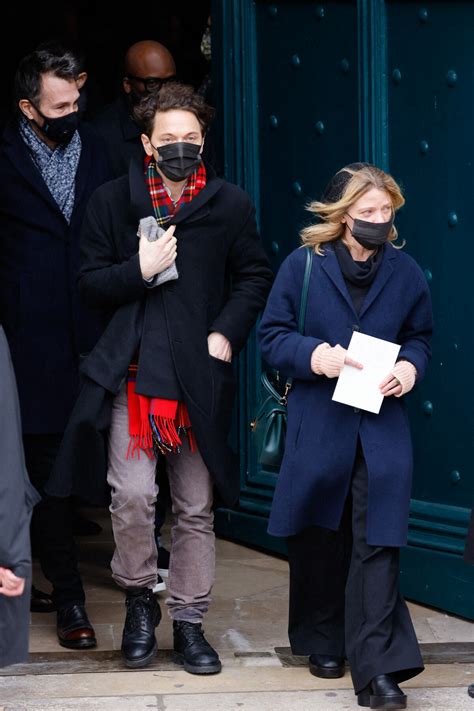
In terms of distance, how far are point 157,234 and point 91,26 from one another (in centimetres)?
447

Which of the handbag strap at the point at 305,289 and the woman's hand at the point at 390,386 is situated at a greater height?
the handbag strap at the point at 305,289

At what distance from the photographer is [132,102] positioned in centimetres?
617

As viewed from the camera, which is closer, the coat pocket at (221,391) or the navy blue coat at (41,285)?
the coat pocket at (221,391)

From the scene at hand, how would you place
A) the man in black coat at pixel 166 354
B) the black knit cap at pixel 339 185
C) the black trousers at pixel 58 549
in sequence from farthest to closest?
the black trousers at pixel 58 549 < the man in black coat at pixel 166 354 < the black knit cap at pixel 339 185

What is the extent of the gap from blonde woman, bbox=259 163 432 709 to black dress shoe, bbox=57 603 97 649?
87 centimetres

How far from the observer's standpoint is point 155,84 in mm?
6152

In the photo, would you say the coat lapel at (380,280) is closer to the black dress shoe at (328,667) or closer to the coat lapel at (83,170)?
the black dress shoe at (328,667)

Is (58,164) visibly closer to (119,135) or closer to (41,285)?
(41,285)

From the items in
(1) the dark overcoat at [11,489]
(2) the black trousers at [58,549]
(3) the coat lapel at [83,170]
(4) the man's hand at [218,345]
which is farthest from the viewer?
(3) the coat lapel at [83,170]

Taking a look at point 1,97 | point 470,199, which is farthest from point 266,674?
point 1,97

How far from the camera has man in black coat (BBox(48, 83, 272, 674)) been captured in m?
4.95

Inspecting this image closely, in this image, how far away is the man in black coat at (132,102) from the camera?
6.09 metres

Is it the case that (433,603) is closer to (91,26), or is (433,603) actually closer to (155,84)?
(155,84)

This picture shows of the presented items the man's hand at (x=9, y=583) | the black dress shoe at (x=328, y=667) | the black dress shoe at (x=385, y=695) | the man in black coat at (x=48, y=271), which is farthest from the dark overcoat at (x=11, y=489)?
the man in black coat at (x=48, y=271)
